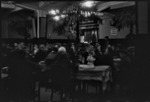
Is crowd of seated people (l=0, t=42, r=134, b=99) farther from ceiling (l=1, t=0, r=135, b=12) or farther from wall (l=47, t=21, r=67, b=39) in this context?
ceiling (l=1, t=0, r=135, b=12)

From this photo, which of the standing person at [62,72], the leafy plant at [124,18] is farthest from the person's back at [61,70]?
the leafy plant at [124,18]

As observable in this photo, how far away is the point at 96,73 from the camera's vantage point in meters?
3.76

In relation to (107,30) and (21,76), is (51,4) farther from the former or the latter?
(21,76)

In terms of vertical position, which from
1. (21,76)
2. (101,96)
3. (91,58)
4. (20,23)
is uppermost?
(20,23)

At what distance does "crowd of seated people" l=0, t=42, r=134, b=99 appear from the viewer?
370 cm

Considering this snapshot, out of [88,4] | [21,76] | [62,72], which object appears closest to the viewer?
[88,4]

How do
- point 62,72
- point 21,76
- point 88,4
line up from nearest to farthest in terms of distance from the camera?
point 88,4 < point 21,76 < point 62,72

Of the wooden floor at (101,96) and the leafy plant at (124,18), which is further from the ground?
the leafy plant at (124,18)

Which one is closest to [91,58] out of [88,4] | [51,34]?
[51,34]

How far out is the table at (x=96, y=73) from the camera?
3740 millimetres

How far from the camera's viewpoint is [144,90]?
3713 millimetres

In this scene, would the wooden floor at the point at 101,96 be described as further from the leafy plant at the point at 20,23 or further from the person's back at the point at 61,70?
the leafy plant at the point at 20,23

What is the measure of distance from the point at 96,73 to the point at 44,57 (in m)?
0.88

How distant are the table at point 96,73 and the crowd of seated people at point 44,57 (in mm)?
70
